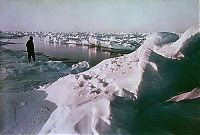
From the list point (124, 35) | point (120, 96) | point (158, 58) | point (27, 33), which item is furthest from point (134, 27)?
point (27, 33)

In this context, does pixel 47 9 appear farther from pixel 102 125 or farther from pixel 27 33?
pixel 102 125

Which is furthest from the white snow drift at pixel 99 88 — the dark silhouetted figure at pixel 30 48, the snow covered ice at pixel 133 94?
the dark silhouetted figure at pixel 30 48

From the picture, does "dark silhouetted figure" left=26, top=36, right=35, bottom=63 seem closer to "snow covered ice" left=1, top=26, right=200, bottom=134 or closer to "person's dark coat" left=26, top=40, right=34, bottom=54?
"person's dark coat" left=26, top=40, right=34, bottom=54

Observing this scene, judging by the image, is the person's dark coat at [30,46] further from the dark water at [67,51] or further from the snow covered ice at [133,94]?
the snow covered ice at [133,94]

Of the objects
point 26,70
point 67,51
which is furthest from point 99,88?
point 26,70

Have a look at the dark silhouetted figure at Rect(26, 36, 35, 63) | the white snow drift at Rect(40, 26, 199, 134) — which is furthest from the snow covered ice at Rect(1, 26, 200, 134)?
the dark silhouetted figure at Rect(26, 36, 35, 63)

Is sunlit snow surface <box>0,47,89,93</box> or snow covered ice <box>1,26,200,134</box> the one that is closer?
snow covered ice <box>1,26,200,134</box>

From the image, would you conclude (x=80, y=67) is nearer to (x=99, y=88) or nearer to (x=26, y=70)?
(x=99, y=88)
